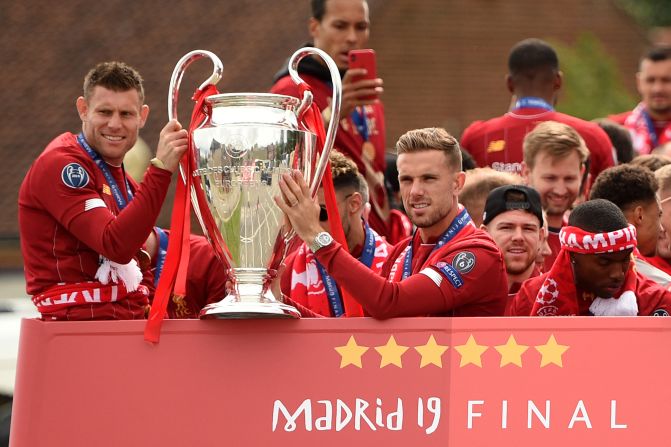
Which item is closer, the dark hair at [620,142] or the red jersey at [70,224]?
the red jersey at [70,224]

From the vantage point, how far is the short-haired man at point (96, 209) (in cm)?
544

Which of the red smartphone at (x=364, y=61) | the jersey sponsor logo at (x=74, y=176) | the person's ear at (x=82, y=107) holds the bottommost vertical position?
the jersey sponsor logo at (x=74, y=176)

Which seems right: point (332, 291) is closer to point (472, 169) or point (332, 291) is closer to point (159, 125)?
point (472, 169)

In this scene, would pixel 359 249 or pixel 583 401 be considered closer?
pixel 583 401

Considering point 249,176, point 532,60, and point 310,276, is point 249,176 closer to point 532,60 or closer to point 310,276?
point 310,276

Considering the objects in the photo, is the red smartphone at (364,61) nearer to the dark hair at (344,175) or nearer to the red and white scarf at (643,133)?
the dark hair at (344,175)

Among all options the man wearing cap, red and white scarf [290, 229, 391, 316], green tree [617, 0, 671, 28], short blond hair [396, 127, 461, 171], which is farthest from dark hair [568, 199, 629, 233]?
green tree [617, 0, 671, 28]

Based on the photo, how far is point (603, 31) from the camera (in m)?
26.9

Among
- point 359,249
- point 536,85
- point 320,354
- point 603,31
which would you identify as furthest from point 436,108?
point 320,354

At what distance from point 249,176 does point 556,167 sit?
248cm

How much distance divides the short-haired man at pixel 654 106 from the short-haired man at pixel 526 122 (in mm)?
818

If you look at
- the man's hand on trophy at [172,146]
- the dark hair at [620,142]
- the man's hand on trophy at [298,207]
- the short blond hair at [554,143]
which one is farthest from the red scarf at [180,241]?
the dark hair at [620,142]

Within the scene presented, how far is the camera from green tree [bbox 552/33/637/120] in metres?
21.6

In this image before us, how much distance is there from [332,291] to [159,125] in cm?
1628
